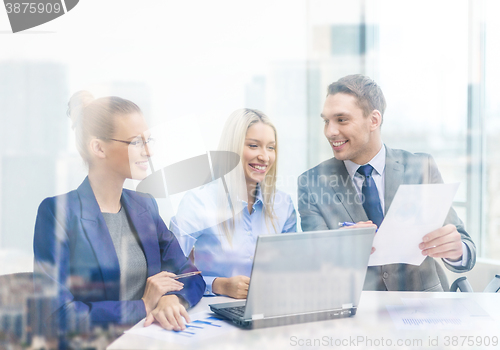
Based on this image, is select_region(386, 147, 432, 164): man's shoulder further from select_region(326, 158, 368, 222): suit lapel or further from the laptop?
the laptop

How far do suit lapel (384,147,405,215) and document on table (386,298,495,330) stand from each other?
54 centimetres

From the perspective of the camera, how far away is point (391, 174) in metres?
1.73

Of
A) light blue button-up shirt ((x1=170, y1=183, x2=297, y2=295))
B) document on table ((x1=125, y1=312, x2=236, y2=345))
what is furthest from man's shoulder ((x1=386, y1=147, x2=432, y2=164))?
document on table ((x1=125, y1=312, x2=236, y2=345))

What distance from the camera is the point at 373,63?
1806 mm

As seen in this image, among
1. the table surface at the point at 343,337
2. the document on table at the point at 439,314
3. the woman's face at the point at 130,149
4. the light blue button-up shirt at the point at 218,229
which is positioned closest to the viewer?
the table surface at the point at 343,337

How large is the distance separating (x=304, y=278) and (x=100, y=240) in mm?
729

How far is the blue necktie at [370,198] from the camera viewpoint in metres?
1.67

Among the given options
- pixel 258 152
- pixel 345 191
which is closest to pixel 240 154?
pixel 258 152

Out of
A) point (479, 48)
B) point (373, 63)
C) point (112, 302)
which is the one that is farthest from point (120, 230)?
point (479, 48)

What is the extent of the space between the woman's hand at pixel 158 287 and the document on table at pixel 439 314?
69cm

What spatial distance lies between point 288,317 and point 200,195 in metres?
0.69

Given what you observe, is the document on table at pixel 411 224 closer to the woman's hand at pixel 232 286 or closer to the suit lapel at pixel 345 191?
the suit lapel at pixel 345 191

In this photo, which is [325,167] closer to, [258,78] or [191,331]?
[258,78]

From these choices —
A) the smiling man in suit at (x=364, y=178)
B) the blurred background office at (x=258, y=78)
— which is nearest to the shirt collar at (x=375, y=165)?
the smiling man in suit at (x=364, y=178)
